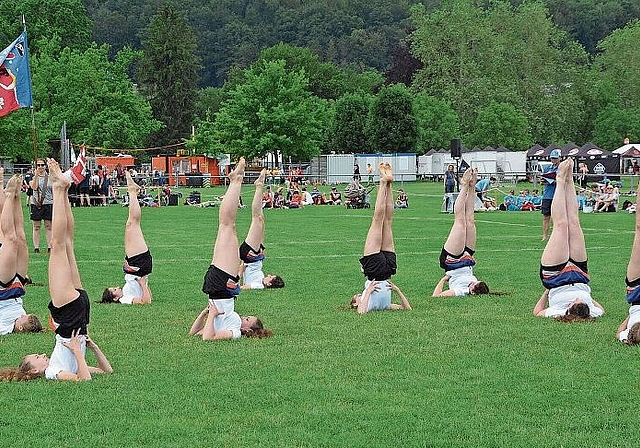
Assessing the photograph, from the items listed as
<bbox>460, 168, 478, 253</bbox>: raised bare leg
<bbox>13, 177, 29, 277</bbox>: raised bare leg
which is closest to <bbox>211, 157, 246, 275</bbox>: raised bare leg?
<bbox>13, 177, 29, 277</bbox>: raised bare leg

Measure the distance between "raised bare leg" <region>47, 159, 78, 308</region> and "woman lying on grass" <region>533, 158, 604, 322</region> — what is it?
622 centimetres

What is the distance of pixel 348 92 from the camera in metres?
112

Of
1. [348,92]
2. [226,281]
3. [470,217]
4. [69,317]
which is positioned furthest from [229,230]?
[348,92]

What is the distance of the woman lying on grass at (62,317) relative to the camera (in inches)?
383

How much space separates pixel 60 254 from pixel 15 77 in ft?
91.9

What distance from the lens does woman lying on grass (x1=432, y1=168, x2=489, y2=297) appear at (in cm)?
1551

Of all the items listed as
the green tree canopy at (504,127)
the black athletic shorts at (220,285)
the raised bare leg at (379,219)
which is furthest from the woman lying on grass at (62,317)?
the green tree canopy at (504,127)

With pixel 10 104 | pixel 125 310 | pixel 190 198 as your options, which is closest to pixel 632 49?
pixel 190 198

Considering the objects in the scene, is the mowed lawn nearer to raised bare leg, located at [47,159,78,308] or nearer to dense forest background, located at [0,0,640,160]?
raised bare leg, located at [47,159,78,308]

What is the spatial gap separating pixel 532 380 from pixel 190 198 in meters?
41.7

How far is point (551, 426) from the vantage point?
780cm

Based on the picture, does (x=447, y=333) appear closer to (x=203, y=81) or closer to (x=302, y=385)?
(x=302, y=385)

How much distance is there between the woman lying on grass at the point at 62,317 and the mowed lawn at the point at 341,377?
0.23m

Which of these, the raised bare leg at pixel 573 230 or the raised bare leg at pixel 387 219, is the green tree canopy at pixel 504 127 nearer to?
the raised bare leg at pixel 387 219
